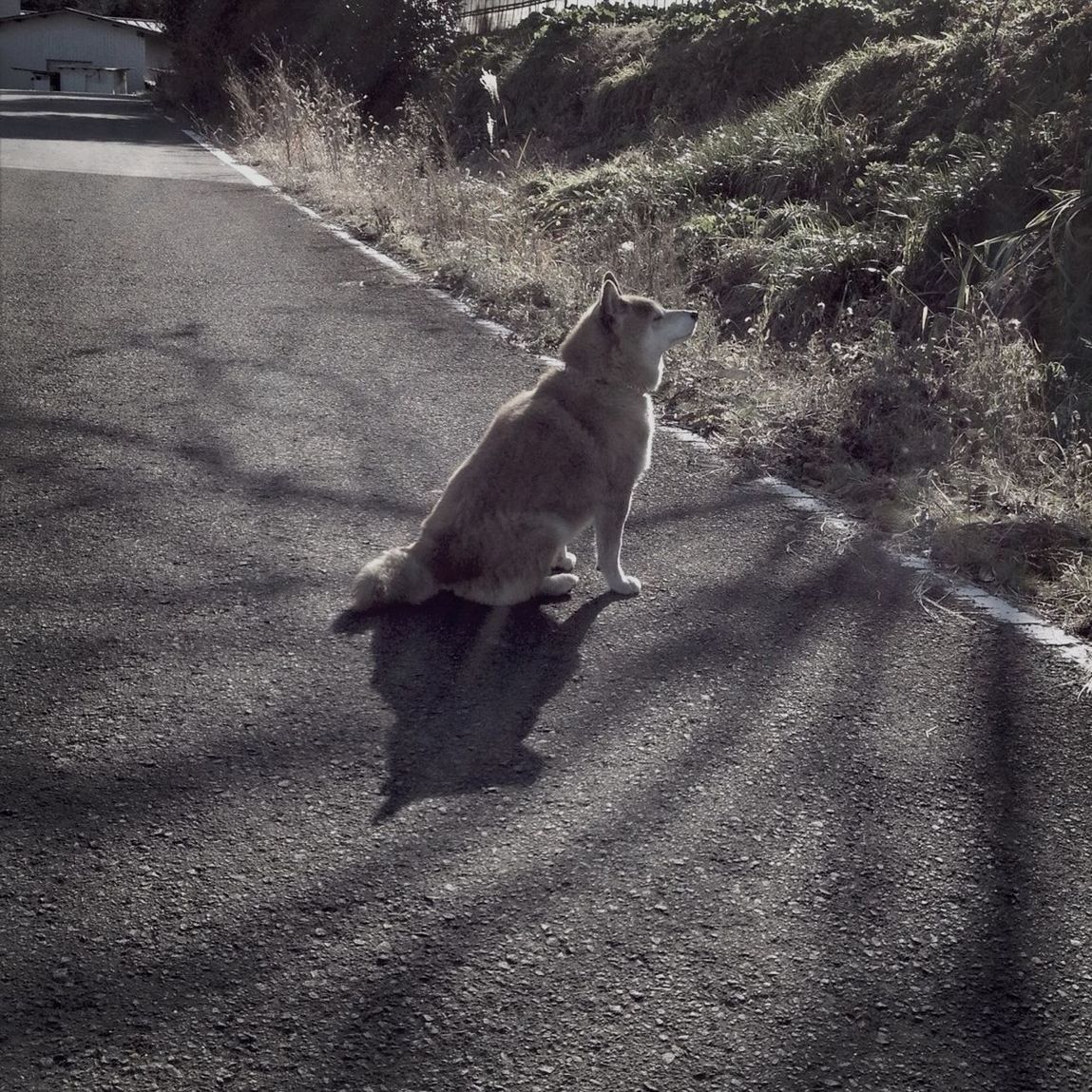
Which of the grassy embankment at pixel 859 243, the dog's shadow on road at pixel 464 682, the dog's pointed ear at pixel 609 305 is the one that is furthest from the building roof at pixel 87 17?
the dog's shadow on road at pixel 464 682

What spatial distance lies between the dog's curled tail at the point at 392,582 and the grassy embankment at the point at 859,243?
236cm

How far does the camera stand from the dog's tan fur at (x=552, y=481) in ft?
14.6

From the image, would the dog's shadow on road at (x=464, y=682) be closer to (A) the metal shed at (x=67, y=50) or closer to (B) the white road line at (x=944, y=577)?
(B) the white road line at (x=944, y=577)

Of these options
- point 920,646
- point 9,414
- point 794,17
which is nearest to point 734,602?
point 920,646

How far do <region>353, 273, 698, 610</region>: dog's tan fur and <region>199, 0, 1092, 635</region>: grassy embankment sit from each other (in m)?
1.53

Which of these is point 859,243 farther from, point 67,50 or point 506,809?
point 67,50

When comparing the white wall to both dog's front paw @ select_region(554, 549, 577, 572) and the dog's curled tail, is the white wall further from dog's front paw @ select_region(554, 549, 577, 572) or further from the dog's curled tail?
the dog's curled tail

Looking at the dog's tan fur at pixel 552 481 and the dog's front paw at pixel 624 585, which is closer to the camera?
the dog's tan fur at pixel 552 481

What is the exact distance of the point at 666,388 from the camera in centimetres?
772

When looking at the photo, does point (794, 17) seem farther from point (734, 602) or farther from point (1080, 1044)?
point (1080, 1044)

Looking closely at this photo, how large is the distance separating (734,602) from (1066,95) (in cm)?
669

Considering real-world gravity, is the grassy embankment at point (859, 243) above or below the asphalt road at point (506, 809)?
above

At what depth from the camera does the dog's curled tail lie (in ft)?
14.5

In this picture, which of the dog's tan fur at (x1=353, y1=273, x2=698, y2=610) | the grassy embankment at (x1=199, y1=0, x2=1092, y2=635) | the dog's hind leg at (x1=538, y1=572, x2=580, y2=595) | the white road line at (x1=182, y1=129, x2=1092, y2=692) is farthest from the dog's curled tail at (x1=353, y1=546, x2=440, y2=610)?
the grassy embankment at (x1=199, y1=0, x2=1092, y2=635)
